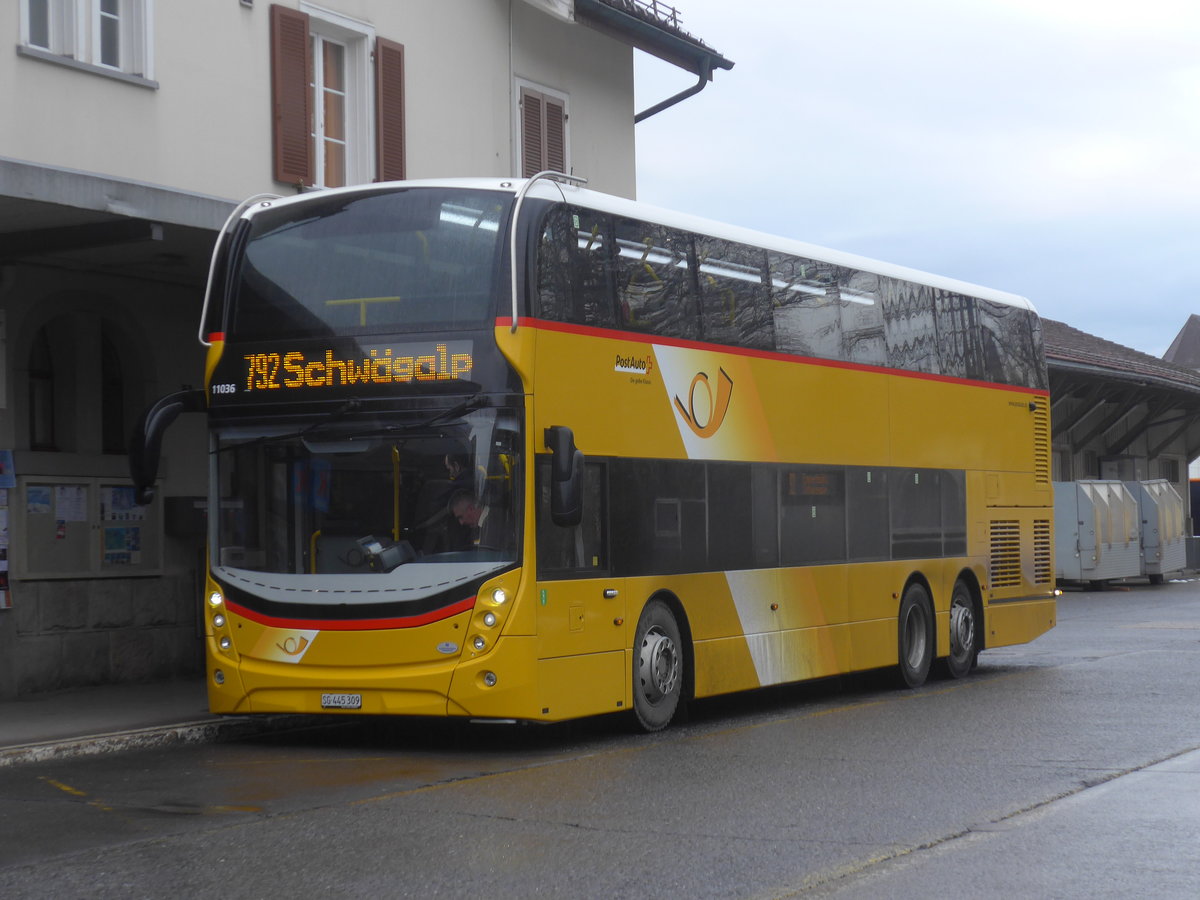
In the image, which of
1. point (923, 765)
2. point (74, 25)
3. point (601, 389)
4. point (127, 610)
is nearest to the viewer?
point (923, 765)

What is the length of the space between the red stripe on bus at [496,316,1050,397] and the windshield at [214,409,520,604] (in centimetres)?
64

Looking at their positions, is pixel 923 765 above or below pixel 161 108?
below

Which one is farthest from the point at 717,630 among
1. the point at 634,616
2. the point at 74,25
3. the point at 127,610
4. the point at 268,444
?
the point at 74,25

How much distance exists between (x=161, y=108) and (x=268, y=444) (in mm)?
4996

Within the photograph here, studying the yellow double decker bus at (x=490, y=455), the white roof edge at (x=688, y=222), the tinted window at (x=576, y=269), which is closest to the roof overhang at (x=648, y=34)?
the white roof edge at (x=688, y=222)

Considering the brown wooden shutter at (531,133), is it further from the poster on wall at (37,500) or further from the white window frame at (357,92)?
the poster on wall at (37,500)

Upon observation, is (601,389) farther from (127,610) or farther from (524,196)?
(127,610)

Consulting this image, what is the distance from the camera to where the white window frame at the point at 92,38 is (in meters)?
14.1

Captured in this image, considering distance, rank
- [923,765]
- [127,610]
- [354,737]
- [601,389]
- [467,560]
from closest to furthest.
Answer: [923,765]
[467,560]
[601,389]
[354,737]
[127,610]

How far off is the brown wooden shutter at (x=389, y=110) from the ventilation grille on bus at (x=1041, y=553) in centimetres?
805

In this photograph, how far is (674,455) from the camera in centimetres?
1271

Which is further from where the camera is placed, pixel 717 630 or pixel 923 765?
pixel 717 630

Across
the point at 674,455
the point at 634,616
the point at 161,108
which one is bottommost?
the point at 634,616

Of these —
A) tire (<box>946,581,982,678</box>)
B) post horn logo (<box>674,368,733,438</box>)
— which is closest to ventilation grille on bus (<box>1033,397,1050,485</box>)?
tire (<box>946,581,982,678</box>)
